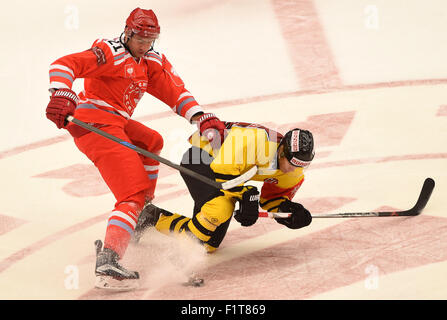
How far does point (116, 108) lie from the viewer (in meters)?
5.08

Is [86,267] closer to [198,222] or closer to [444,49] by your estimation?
[198,222]

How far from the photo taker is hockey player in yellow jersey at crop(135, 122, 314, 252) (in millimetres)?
4824

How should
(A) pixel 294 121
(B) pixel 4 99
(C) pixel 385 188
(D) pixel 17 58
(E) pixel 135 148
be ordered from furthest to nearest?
(D) pixel 17 58 < (B) pixel 4 99 < (A) pixel 294 121 < (C) pixel 385 188 < (E) pixel 135 148

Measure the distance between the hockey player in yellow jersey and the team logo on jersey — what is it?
16.5 inches

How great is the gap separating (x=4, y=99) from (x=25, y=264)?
120 inches

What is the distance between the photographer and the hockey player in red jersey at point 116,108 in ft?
15.4

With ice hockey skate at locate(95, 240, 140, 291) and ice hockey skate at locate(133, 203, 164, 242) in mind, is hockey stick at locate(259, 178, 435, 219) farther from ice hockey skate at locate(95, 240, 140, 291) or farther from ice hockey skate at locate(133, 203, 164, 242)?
ice hockey skate at locate(95, 240, 140, 291)

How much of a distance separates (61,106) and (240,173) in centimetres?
106

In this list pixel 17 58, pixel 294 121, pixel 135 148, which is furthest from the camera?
pixel 17 58

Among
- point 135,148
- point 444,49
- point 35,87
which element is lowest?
point 444,49

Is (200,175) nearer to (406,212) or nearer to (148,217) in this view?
(148,217)

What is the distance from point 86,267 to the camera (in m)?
5.09

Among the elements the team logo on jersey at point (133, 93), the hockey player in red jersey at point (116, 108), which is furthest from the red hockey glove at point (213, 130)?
the team logo on jersey at point (133, 93)

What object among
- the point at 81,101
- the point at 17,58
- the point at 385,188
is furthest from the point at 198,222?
the point at 17,58
